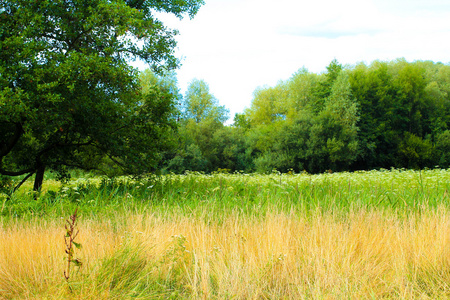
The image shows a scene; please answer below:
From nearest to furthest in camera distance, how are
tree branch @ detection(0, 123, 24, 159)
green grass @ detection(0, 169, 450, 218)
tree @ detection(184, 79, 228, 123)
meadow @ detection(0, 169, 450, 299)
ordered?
1. meadow @ detection(0, 169, 450, 299)
2. green grass @ detection(0, 169, 450, 218)
3. tree branch @ detection(0, 123, 24, 159)
4. tree @ detection(184, 79, 228, 123)

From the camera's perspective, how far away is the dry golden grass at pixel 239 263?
302 centimetres

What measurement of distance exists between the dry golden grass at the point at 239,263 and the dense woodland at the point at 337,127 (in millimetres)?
25338

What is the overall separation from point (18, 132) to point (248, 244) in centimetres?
715

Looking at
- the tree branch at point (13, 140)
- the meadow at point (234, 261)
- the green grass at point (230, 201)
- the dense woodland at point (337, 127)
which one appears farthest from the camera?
the dense woodland at point (337, 127)

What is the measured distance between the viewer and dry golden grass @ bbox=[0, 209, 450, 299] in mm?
3016

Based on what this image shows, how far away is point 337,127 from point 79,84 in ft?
101

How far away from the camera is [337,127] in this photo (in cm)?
3462

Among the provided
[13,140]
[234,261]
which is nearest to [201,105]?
[13,140]

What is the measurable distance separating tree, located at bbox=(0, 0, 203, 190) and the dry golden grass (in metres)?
3.70

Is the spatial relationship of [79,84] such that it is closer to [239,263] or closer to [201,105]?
[239,263]

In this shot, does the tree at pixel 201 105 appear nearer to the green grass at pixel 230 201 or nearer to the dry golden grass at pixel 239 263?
the green grass at pixel 230 201

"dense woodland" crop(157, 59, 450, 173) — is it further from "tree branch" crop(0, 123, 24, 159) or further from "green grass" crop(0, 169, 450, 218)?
"green grass" crop(0, 169, 450, 218)

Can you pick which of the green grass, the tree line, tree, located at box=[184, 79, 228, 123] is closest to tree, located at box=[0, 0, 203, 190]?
the tree line

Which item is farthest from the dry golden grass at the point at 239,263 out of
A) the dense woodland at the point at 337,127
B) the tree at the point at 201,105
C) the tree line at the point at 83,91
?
the tree at the point at 201,105
